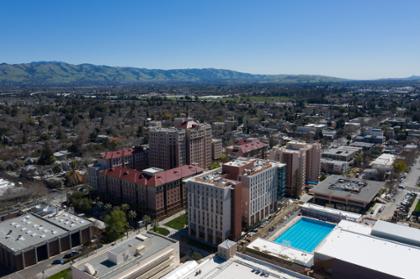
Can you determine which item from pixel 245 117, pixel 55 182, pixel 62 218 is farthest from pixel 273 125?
pixel 62 218

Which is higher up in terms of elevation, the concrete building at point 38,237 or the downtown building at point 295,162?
the downtown building at point 295,162

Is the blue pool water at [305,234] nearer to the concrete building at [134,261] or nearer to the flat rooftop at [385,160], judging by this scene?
the concrete building at [134,261]

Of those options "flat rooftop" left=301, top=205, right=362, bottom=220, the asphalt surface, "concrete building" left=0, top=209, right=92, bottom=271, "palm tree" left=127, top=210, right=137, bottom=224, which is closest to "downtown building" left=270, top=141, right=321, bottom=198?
"flat rooftop" left=301, top=205, right=362, bottom=220

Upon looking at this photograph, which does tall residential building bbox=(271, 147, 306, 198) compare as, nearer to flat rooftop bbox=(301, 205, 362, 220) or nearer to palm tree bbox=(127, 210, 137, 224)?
flat rooftop bbox=(301, 205, 362, 220)

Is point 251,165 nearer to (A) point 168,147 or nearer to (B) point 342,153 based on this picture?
(A) point 168,147

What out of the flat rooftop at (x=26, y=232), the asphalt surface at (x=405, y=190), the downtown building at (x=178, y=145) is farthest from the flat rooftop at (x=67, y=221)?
the asphalt surface at (x=405, y=190)

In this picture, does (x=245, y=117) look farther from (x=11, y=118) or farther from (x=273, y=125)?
(x=11, y=118)

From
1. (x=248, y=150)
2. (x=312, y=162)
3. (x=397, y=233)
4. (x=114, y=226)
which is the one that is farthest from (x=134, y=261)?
(x=248, y=150)
